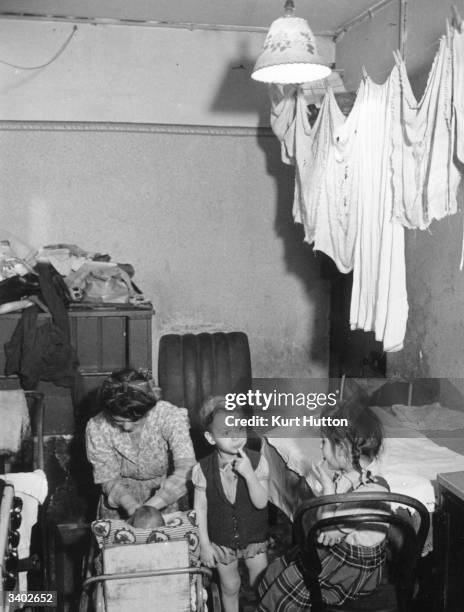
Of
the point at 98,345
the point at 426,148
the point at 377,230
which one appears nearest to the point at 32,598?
the point at 377,230

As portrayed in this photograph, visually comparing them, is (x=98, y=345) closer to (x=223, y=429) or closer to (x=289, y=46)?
(x=223, y=429)

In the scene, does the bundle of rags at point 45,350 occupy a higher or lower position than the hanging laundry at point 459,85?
lower

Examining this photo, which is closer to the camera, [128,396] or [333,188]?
[128,396]

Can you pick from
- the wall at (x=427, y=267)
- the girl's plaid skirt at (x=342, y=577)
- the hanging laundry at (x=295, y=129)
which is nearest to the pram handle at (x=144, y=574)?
the girl's plaid skirt at (x=342, y=577)

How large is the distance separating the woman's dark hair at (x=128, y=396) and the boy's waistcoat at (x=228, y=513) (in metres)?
0.37

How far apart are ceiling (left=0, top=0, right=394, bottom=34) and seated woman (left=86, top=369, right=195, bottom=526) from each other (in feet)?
9.48

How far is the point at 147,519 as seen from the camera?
285 cm

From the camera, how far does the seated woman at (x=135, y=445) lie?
10.9 feet

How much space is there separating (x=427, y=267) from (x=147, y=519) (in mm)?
2469

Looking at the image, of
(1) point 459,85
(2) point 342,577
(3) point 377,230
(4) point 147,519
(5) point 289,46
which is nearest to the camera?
(2) point 342,577

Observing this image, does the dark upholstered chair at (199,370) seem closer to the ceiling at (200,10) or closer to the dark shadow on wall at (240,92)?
the dark shadow on wall at (240,92)

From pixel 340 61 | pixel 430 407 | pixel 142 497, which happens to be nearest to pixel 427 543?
pixel 430 407

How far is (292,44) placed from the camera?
3.44 meters

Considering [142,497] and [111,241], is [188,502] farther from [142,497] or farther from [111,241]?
[111,241]
